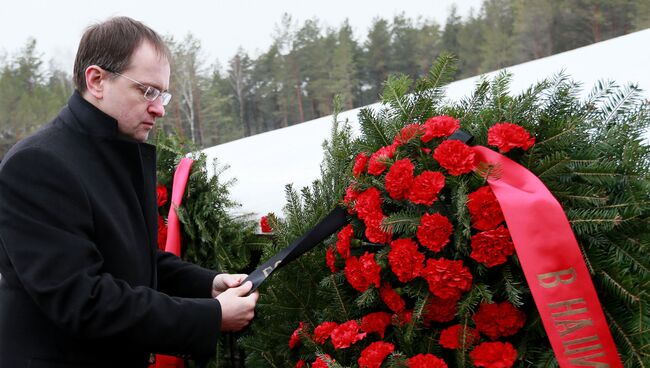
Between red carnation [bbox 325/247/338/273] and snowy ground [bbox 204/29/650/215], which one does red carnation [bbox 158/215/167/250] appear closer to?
snowy ground [bbox 204/29/650/215]

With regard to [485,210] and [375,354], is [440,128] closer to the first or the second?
[485,210]

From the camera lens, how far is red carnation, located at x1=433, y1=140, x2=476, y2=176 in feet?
5.79

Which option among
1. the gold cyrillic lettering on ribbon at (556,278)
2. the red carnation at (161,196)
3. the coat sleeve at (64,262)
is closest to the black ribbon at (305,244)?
the coat sleeve at (64,262)

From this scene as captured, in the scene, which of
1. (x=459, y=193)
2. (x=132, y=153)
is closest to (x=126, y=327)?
(x=132, y=153)

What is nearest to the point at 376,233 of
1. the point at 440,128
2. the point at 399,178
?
the point at 399,178

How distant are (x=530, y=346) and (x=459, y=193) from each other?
0.50m

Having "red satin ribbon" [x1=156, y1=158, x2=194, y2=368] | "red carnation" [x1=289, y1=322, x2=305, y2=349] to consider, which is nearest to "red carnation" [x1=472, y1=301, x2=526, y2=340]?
"red carnation" [x1=289, y1=322, x2=305, y2=349]

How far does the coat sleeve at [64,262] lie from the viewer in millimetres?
1599

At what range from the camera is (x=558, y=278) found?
1.60 meters

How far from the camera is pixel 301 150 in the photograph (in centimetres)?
380

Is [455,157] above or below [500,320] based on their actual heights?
above

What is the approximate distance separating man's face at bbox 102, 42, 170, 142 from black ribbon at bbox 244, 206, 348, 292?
65 cm

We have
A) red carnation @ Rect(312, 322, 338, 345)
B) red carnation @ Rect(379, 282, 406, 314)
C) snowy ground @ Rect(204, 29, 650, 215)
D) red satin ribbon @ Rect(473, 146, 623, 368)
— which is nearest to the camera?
red satin ribbon @ Rect(473, 146, 623, 368)

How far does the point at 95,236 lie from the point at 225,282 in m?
0.59
